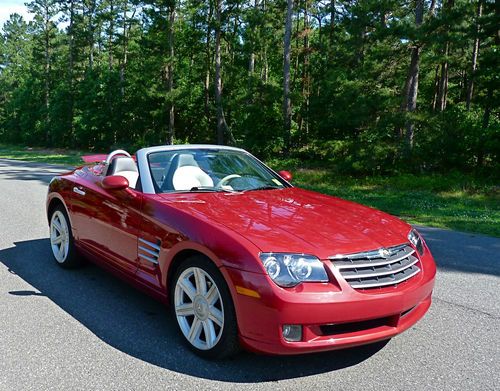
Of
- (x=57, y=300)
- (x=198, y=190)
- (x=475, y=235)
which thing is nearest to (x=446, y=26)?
(x=475, y=235)

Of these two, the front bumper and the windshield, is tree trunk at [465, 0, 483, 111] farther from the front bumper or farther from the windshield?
the front bumper

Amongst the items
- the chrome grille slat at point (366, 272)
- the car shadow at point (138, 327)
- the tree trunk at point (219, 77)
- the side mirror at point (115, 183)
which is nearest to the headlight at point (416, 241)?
the chrome grille slat at point (366, 272)

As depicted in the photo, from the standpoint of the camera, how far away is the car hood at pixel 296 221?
3.16 meters

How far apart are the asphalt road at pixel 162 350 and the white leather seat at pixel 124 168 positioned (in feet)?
3.74

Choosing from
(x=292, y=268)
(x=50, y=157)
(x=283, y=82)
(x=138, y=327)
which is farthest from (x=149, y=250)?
(x=50, y=157)

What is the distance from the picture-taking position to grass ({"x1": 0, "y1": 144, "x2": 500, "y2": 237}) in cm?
949

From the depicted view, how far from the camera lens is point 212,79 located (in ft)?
120

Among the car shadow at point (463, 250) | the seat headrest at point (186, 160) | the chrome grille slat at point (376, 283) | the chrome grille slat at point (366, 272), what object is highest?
the seat headrest at point (186, 160)

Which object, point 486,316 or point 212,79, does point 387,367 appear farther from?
point 212,79

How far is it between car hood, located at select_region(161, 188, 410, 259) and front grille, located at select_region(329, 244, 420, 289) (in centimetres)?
5

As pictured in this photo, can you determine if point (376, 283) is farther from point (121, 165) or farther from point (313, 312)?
point (121, 165)

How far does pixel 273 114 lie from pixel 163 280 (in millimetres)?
23086

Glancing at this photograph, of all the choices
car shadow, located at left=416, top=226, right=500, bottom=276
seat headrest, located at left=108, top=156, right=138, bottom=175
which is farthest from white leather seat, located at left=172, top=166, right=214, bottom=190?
car shadow, located at left=416, top=226, right=500, bottom=276

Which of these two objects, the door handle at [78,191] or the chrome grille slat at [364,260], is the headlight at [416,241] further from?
the door handle at [78,191]
